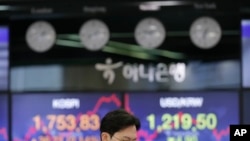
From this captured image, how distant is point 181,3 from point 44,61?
1.70 meters

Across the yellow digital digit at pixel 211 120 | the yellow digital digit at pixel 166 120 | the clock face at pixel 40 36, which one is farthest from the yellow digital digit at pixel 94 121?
the yellow digital digit at pixel 211 120

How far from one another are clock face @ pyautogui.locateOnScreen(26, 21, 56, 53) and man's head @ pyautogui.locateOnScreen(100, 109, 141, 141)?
4092mm

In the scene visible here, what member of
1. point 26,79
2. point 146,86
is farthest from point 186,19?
point 26,79

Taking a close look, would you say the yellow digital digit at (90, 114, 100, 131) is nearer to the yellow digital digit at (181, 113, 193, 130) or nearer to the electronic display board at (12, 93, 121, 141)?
the electronic display board at (12, 93, 121, 141)

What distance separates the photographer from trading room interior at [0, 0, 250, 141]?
6.19 m

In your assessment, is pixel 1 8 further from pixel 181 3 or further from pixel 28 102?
pixel 181 3

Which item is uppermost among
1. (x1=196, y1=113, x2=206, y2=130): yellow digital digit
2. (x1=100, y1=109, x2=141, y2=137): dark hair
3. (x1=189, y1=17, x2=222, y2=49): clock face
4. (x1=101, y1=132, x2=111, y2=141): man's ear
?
(x1=189, y1=17, x2=222, y2=49): clock face

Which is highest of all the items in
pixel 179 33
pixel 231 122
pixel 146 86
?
pixel 179 33

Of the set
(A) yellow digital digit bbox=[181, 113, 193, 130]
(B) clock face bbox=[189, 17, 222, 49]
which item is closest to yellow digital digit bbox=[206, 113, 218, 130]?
(A) yellow digital digit bbox=[181, 113, 193, 130]

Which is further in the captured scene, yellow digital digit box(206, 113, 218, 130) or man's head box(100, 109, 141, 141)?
yellow digital digit box(206, 113, 218, 130)

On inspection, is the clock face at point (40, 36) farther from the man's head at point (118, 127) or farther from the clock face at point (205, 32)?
the man's head at point (118, 127)

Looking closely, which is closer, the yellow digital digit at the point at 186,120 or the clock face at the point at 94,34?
the yellow digital digit at the point at 186,120

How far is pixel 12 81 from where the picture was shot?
6.39 m

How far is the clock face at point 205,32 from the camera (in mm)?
6301
